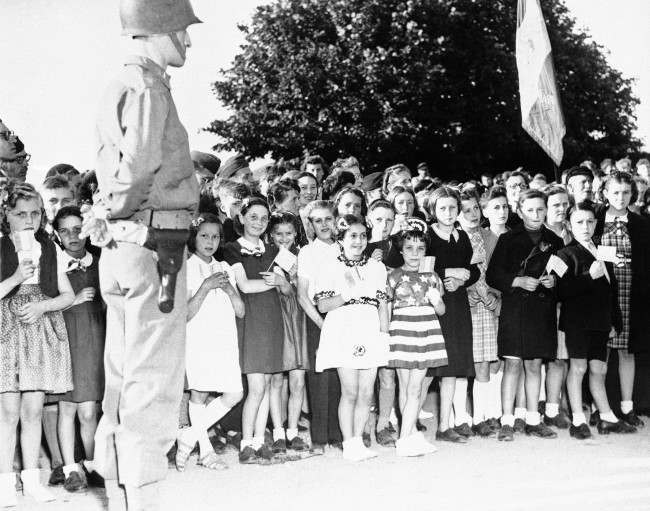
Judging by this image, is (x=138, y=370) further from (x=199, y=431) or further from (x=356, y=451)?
(x=356, y=451)

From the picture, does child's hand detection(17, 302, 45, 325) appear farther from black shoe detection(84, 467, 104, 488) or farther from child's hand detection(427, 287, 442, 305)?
child's hand detection(427, 287, 442, 305)

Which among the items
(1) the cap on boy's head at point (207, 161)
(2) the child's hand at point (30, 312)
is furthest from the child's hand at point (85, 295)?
(1) the cap on boy's head at point (207, 161)

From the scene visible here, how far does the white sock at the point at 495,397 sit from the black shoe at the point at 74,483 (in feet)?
10.4

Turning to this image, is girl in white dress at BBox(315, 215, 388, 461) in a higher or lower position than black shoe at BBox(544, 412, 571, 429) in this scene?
higher

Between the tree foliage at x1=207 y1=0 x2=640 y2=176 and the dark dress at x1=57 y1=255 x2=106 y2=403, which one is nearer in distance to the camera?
the dark dress at x1=57 y1=255 x2=106 y2=403

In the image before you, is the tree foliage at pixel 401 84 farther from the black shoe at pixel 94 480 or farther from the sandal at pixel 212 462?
the black shoe at pixel 94 480

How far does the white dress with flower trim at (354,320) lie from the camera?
6.67 meters

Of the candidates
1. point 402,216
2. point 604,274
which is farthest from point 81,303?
point 604,274

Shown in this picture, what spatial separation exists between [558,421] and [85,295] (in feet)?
12.3

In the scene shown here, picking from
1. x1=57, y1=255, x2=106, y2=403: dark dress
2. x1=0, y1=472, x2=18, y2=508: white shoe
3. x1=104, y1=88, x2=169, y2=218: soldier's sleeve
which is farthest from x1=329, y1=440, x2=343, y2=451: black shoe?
x1=104, y1=88, x2=169, y2=218: soldier's sleeve

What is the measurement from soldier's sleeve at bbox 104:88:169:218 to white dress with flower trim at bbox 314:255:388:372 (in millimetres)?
2962

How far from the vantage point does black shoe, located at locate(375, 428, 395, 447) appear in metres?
7.11

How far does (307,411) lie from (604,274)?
2.49 m

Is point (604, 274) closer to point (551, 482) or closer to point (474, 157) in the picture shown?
point (551, 482)
